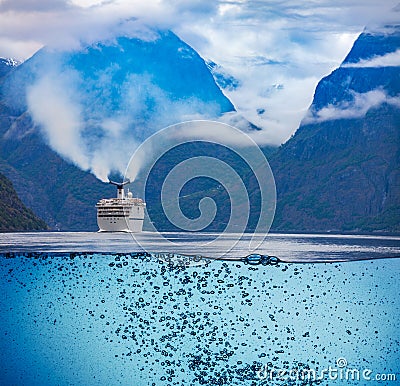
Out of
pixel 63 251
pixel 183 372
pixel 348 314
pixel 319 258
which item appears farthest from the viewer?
pixel 63 251

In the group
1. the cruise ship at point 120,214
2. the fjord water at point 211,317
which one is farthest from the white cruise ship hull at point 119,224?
the fjord water at point 211,317

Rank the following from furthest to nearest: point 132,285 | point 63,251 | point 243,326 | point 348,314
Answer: point 63,251 < point 132,285 < point 348,314 < point 243,326

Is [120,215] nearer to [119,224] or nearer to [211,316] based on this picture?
[119,224]

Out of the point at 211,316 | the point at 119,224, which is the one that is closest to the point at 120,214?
the point at 119,224

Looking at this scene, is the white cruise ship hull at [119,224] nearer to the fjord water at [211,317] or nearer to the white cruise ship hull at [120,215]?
the white cruise ship hull at [120,215]

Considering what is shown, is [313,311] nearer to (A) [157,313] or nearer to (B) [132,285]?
(A) [157,313]

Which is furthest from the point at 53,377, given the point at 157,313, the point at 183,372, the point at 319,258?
the point at 319,258
